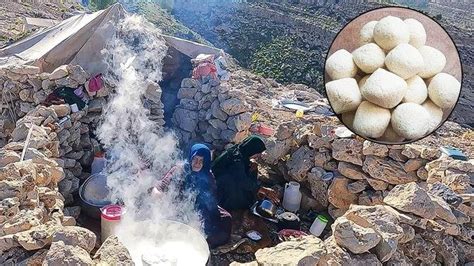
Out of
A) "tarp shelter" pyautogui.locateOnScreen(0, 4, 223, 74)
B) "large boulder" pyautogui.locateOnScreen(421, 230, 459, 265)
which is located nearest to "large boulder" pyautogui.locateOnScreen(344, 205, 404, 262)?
"large boulder" pyautogui.locateOnScreen(421, 230, 459, 265)

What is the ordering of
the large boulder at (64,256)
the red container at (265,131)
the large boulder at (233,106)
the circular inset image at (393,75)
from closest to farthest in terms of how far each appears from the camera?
the circular inset image at (393,75), the large boulder at (64,256), the large boulder at (233,106), the red container at (265,131)

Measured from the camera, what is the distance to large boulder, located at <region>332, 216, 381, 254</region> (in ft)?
8.79

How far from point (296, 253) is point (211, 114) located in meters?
4.06

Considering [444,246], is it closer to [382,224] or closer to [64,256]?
[382,224]

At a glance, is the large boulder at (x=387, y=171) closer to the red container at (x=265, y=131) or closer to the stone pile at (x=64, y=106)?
the red container at (x=265, y=131)

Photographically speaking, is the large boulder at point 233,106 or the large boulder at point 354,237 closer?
the large boulder at point 354,237

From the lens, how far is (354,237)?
2689 mm

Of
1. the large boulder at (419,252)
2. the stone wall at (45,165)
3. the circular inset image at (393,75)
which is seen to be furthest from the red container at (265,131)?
the circular inset image at (393,75)

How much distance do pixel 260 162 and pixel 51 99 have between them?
2.91 metres

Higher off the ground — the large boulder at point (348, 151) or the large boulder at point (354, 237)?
the large boulder at point (354, 237)

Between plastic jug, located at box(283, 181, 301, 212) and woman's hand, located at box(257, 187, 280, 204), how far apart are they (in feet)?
0.42

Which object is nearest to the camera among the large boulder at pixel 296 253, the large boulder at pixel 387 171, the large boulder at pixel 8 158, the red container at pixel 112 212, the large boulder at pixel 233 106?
the large boulder at pixel 296 253

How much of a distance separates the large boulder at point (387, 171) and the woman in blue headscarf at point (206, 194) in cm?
171

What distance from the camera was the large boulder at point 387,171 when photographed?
486cm
